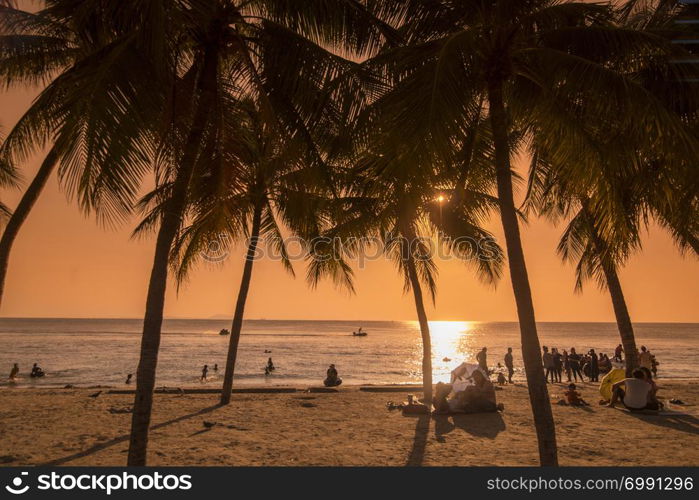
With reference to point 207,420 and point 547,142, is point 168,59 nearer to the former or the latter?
point 547,142

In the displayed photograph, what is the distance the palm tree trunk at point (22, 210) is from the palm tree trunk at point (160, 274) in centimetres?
441

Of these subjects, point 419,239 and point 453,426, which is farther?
point 419,239

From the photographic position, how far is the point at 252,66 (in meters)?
7.59

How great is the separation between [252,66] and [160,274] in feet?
11.3

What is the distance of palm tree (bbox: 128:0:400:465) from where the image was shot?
668cm

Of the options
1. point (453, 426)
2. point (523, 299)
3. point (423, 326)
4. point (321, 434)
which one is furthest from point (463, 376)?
point (523, 299)

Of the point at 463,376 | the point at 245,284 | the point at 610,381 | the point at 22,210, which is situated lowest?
the point at 463,376

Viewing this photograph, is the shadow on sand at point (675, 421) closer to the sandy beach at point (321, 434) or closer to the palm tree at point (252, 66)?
the sandy beach at point (321, 434)

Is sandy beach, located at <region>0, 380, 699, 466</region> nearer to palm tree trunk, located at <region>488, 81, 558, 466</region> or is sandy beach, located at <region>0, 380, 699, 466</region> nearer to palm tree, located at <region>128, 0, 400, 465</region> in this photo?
palm tree trunk, located at <region>488, 81, 558, 466</region>

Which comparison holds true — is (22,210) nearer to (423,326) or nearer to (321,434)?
(321,434)
